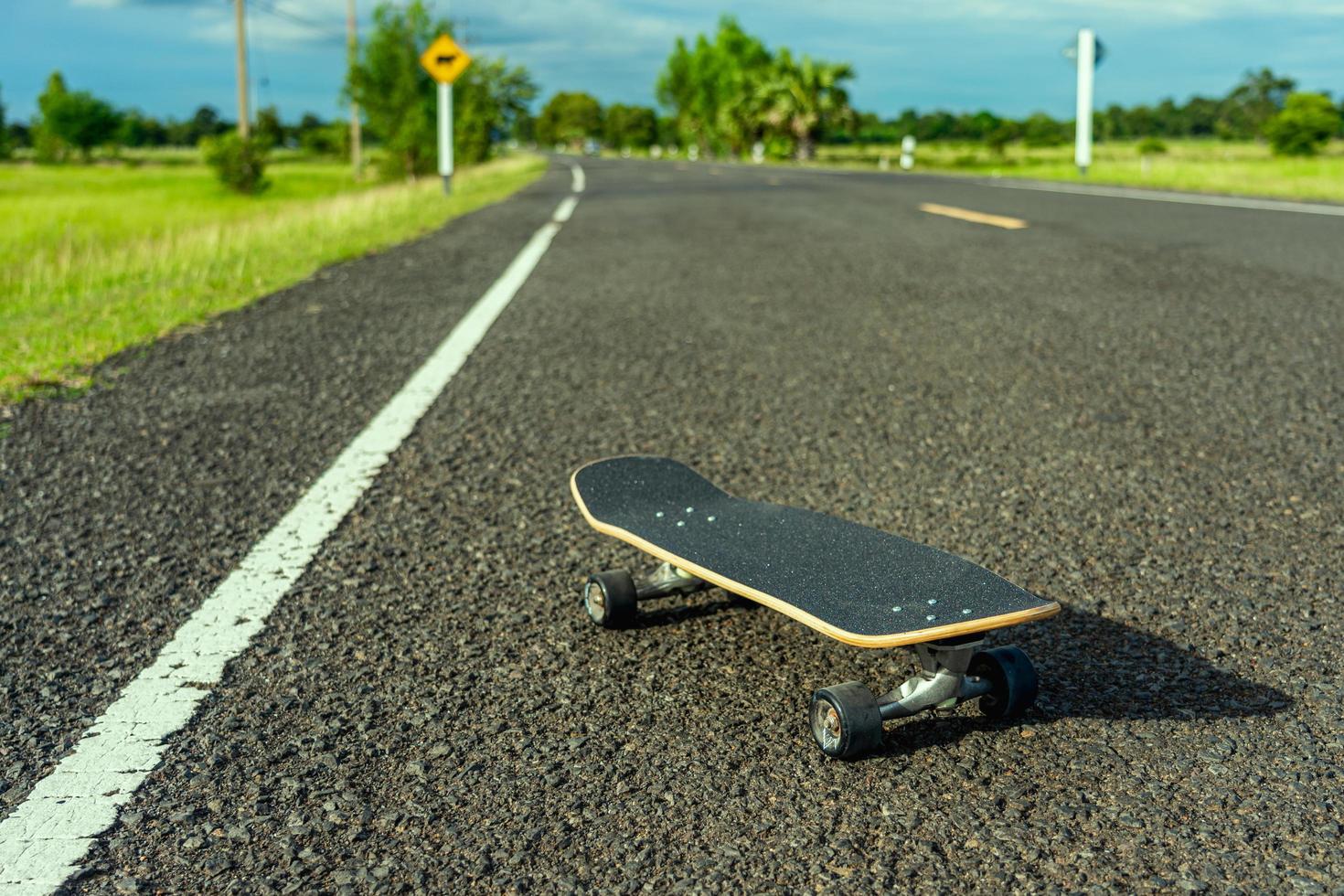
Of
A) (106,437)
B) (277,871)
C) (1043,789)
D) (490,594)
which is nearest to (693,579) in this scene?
(490,594)

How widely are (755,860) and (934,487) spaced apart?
1832 mm

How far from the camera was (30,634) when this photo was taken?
2283 mm

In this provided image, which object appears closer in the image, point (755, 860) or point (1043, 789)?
point (755, 860)

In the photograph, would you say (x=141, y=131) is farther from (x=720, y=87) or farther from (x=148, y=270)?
(x=148, y=270)

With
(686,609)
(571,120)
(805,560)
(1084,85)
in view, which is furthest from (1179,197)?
(571,120)

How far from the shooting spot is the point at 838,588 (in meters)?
2.03

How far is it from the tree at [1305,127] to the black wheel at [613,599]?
71652 mm

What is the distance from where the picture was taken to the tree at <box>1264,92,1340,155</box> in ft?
214

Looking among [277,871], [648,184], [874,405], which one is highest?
[648,184]

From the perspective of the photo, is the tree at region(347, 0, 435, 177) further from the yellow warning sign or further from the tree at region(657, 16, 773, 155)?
the tree at region(657, 16, 773, 155)

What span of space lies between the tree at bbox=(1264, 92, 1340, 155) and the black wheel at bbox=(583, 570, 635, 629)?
7165 cm

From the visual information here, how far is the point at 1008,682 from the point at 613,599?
80cm

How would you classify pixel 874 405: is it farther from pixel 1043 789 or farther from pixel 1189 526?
pixel 1043 789

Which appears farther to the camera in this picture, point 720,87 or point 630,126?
point 630,126
